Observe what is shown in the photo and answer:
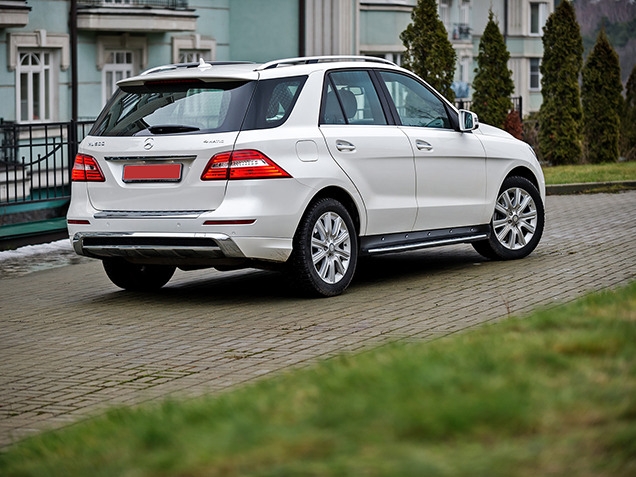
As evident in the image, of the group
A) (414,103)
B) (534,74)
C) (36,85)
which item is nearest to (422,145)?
(414,103)

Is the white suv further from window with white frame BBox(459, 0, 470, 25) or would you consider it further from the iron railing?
window with white frame BBox(459, 0, 470, 25)

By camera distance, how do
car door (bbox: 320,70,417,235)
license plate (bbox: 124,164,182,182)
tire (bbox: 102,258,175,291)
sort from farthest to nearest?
tire (bbox: 102,258,175,291) < car door (bbox: 320,70,417,235) < license plate (bbox: 124,164,182,182)

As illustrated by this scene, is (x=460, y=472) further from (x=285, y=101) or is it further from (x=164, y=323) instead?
(x=285, y=101)

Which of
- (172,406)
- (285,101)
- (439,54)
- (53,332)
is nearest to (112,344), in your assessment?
(53,332)

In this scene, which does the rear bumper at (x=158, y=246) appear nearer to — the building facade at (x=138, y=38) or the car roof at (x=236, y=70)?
the car roof at (x=236, y=70)

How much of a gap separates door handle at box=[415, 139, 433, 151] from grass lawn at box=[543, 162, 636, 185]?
11.3m

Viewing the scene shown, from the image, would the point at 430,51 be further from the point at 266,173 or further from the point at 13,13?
the point at 266,173

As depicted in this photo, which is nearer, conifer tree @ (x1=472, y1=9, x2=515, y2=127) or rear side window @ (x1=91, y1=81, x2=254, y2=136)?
rear side window @ (x1=91, y1=81, x2=254, y2=136)

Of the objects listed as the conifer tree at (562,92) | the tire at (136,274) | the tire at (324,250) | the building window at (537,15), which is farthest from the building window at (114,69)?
the building window at (537,15)

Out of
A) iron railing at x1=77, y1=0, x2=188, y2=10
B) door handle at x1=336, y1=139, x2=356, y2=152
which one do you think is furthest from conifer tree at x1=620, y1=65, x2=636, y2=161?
door handle at x1=336, y1=139, x2=356, y2=152

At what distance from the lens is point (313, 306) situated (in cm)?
989

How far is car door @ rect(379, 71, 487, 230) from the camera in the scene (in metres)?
11.1

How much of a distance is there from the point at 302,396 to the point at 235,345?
3.69 m

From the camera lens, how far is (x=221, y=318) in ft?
31.3
